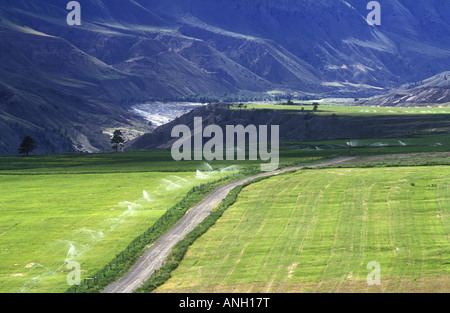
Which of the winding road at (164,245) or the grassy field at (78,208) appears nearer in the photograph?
the winding road at (164,245)

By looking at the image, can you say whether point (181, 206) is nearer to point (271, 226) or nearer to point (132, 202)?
point (132, 202)

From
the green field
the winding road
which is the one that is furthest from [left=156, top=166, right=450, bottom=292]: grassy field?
the winding road

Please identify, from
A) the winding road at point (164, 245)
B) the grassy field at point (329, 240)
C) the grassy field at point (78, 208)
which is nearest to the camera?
the grassy field at point (329, 240)

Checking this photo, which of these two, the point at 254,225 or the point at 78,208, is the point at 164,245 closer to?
the point at 254,225

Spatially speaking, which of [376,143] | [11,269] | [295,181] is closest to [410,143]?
[376,143]

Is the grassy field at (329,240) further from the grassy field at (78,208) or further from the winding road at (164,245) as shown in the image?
the grassy field at (78,208)

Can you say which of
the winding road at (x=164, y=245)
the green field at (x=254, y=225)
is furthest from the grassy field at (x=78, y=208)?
Result: the winding road at (x=164, y=245)
